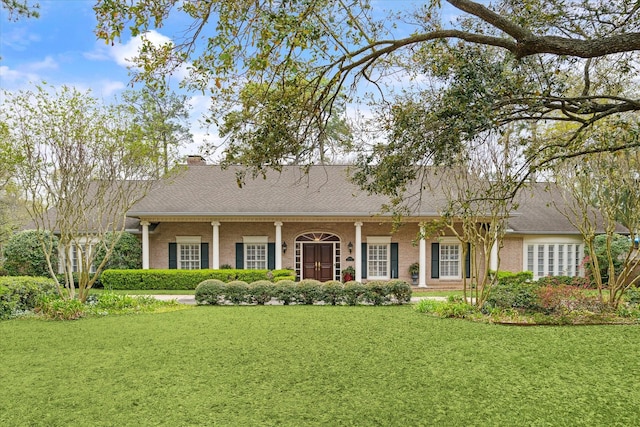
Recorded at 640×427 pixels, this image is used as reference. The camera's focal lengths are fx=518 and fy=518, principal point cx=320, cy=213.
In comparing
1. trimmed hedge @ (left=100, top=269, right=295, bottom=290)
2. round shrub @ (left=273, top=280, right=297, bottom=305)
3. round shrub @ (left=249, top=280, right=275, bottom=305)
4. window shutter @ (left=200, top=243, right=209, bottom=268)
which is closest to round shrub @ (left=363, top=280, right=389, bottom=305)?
round shrub @ (left=273, top=280, right=297, bottom=305)

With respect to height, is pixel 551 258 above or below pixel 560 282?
above

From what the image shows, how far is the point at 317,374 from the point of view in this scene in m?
7.59

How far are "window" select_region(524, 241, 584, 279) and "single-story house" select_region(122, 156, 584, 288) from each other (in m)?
0.04

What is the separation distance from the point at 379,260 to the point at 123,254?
1137cm

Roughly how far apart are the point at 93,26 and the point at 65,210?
9.86 meters

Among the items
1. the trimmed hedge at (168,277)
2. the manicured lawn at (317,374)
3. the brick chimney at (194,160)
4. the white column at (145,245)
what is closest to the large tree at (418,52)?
the manicured lawn at (317,374)

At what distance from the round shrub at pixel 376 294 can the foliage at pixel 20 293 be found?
30.1 ft

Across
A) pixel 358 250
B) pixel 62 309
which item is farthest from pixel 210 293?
pixel 358 250

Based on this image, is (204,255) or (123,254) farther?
(204,255)

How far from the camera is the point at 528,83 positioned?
7.09 m

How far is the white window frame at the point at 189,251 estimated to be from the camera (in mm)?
23688

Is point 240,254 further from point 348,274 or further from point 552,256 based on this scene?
point 552,256

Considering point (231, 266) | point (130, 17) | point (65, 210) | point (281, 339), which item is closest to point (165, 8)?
point (130, 17)

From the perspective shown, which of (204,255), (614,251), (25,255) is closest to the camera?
(25,255)
